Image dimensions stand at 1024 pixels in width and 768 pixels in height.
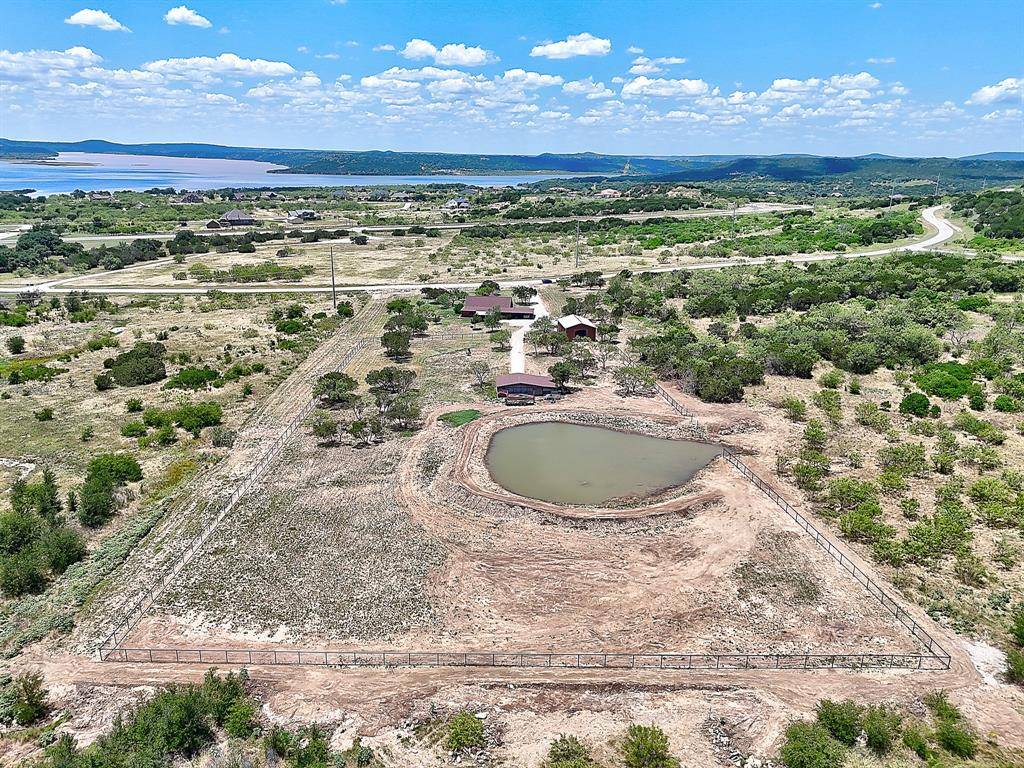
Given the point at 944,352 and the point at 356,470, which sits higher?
the point at 944,352

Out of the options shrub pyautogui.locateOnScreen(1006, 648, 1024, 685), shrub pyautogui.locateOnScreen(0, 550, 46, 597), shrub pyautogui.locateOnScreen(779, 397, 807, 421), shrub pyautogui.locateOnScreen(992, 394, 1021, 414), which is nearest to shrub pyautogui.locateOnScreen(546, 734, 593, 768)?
shrub pyautogui.locateOnScreen(1006, 648, 1024, 685)

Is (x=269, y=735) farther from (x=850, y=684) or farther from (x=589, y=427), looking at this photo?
(x=589, y=427)

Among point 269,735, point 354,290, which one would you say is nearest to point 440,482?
point 269,735

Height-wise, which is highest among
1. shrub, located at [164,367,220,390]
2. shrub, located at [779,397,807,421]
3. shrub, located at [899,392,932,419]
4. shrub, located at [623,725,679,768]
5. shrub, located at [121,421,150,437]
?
shrub, located at [899,392,932,419]

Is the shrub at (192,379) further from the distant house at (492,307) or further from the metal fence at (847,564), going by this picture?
the metal fence at (847,564)

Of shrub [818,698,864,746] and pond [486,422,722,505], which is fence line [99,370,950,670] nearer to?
shrub [818,698,864,746]

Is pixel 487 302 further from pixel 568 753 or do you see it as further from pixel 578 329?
pixel 568 753

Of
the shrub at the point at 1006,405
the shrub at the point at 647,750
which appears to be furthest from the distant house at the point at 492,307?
the shrub at the point at 647,750
